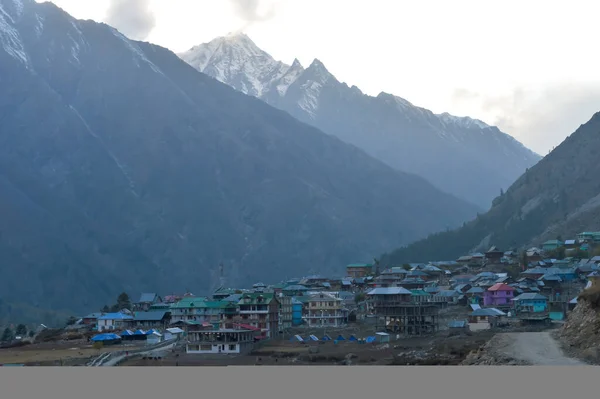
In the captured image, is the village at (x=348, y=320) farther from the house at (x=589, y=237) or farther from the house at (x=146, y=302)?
the house at (x=589, y=237)

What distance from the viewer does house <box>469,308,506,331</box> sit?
96.3 meters

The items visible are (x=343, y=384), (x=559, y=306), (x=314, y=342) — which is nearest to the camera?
(x=343, y=384)

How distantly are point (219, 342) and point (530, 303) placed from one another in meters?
39.6

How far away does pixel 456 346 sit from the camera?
261 ft

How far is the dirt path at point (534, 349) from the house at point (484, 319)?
20.7m

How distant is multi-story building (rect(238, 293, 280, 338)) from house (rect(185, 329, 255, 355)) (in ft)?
36.1

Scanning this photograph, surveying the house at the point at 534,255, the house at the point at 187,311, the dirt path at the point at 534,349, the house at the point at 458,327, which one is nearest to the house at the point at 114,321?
the house at the point at 187,311

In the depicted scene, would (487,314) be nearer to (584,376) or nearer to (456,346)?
(456,346)

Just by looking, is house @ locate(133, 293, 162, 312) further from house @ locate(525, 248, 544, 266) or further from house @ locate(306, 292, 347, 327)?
house @ locate(525, 248, 544, 266)

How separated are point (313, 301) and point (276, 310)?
42.6 feet

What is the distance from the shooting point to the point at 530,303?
108750 mm

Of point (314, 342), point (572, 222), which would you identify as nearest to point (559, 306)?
point (314, 342)

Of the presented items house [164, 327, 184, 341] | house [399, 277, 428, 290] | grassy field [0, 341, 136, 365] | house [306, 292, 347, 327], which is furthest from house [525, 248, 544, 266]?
grassy field [0, 341, 136, 365]

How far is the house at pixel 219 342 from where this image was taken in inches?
3533
